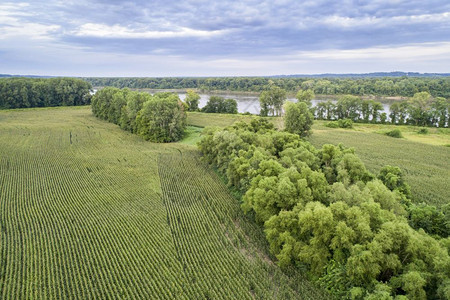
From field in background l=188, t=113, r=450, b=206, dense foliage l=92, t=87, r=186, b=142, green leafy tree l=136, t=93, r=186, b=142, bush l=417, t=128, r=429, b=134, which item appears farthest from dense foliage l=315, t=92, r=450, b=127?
green leafy tree l=136, t=93, r=186, b=142

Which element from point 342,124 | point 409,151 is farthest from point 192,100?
point 409,151

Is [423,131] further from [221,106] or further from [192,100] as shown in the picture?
[192,100]

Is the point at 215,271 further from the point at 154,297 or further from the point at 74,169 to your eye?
the point at 74,169

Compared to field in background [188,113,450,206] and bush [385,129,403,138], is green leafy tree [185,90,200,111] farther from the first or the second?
bush [385,129,403,138]

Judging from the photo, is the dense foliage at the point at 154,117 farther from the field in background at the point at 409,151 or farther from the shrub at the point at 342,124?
the shrub at the point at 342,124

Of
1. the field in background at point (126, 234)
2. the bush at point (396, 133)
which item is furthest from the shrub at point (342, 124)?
the field in background at point (126, 234)
